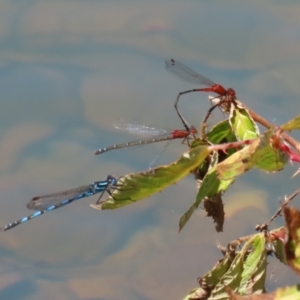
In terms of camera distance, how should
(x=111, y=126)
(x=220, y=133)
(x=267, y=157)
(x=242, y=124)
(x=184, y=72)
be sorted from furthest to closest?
(x=111, y=126) → (x=184, y=72) → (x=220, y=133) → (x=242, y=124) → (x=267, y=157)

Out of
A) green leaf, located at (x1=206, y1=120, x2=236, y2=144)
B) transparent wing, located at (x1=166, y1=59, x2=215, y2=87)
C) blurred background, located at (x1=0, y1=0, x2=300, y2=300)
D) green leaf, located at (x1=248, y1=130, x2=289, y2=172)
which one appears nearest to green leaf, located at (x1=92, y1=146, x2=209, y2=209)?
green leaf, located at (x1=248, y1=130, x2=289, y2=172)

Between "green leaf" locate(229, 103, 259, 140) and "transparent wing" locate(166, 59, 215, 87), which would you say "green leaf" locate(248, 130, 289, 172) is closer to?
"green leaf" locate(229, 103, 259, 140)

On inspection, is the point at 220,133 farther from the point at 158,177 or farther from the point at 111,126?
the point at 111,126

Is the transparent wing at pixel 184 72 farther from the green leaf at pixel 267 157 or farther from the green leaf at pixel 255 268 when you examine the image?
the green leaf at pixel 267 157

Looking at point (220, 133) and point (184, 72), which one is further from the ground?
point (184, 72)

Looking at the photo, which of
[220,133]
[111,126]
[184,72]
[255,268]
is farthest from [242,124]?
[111,126]

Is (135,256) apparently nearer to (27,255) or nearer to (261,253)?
(27,255)

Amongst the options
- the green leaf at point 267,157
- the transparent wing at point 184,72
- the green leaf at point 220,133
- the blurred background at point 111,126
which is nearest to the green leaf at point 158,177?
the green leaf at point 267,157
